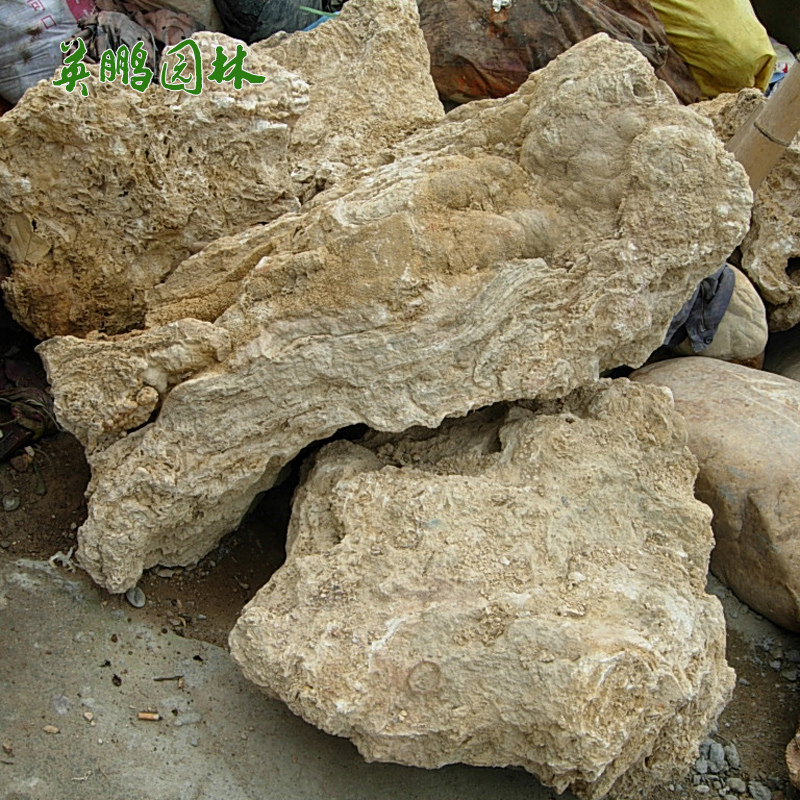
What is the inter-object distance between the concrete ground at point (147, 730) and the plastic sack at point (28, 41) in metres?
1.94

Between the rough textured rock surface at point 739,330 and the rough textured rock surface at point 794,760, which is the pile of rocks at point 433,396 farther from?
the rough textured rock surface at point 739,330

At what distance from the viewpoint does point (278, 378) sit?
2240mm

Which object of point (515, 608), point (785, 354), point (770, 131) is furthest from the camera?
point (785, 354)

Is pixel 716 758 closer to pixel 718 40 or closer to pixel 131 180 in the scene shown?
pixel 131 180

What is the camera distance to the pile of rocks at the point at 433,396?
6.48 feet

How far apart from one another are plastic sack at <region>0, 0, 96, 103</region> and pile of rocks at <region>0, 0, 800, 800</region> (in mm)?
930

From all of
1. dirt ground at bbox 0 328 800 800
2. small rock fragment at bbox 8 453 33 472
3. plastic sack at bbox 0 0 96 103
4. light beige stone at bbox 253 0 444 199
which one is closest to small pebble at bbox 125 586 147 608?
dirt ground at bbox 0 328 800 800

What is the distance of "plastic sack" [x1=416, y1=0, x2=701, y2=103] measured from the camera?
3.98 metres

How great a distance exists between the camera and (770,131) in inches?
118

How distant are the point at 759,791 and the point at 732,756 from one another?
11 centimetres

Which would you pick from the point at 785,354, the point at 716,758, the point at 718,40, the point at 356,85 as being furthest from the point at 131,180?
the point at 718,40

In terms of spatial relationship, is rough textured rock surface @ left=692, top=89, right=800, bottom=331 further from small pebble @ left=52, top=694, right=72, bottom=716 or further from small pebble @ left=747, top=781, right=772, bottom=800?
small pebble @ left=52, top=694, right=72, bottom=716

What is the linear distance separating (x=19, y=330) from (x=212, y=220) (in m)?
0.92

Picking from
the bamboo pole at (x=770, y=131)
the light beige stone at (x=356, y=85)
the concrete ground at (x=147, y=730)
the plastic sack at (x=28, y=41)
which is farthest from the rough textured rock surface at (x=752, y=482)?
the plastic sack at (x=28, y=41)
